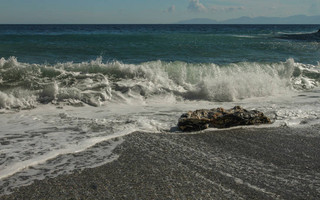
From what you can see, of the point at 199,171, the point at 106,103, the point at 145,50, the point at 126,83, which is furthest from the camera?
the point at 145,50

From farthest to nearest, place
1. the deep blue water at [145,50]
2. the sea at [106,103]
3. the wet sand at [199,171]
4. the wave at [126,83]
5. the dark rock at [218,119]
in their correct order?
the deep blue water at [145,50] < the wave at [126,83] < the dark rock at [218,119] < the sea at [106,103] < the wet sand at [199,171]

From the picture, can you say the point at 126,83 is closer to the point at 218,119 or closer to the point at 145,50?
the point at 218,119

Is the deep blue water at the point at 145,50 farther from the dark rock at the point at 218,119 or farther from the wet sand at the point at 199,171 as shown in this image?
the wet sand at the point at 199,171

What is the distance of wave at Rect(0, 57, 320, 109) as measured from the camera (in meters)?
6.83

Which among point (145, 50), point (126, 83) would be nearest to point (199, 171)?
point (126, 83)

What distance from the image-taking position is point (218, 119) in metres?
4.96

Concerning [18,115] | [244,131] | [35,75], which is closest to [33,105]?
[18,115]

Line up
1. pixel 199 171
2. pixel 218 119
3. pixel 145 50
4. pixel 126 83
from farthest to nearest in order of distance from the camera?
pixel 145 50, pixel 126 83, pixel 218 119, pixel 199 171

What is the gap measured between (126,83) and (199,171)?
4.89 m

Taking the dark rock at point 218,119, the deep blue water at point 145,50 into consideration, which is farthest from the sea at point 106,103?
the deep blue water at point 145,50

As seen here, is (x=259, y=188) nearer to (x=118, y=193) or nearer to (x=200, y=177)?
(x=200, y=177)

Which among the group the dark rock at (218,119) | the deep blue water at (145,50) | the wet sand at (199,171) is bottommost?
the wet sand at (199,171)

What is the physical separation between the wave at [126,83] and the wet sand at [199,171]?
115 inches

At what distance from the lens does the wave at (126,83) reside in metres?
6.83
